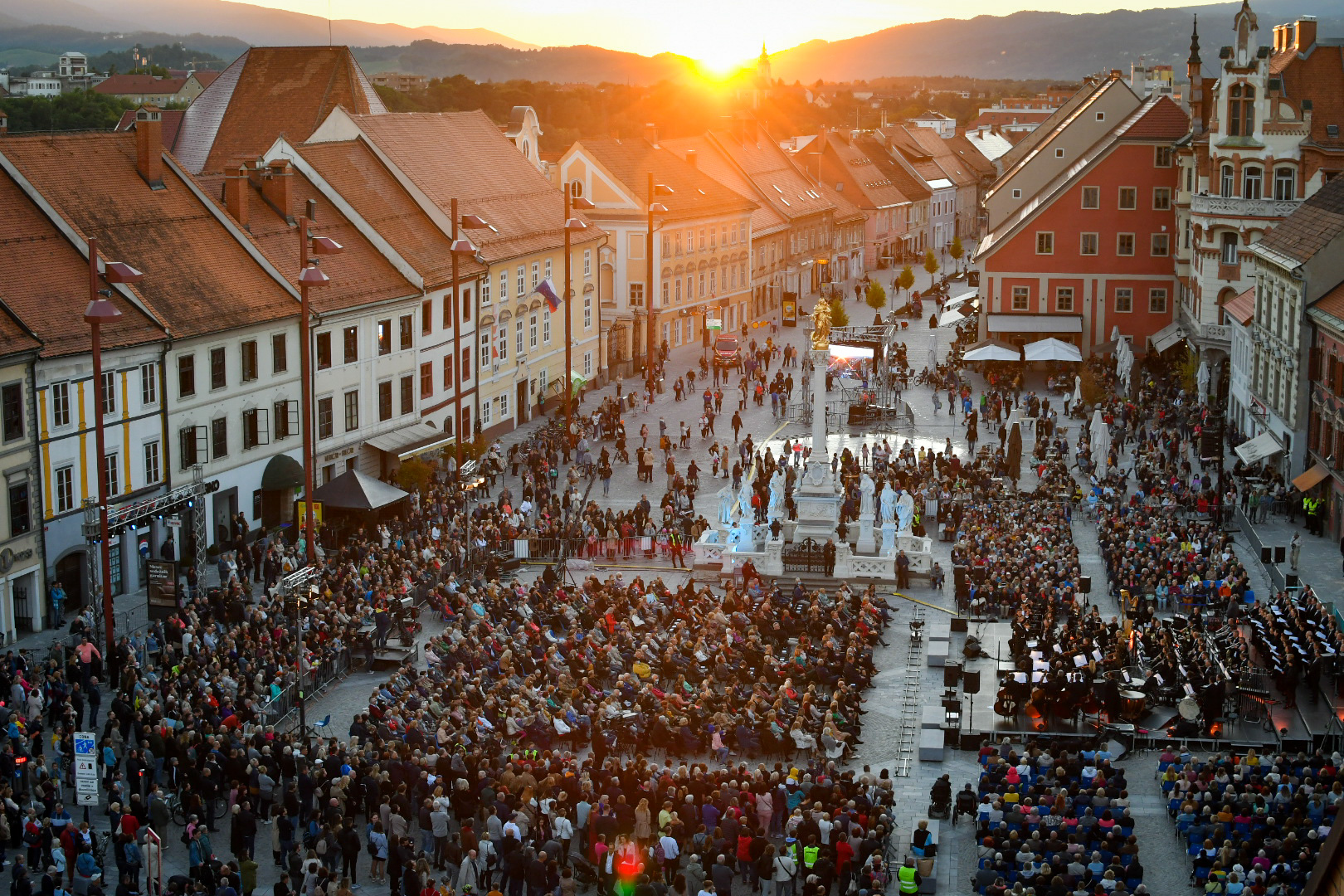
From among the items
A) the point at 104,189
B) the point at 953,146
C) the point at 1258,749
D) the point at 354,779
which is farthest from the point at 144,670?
the point at 953,146

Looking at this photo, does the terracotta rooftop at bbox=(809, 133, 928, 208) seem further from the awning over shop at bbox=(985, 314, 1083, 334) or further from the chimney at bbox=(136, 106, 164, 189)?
the chimney at bbox=(136, 106, 164, 189)

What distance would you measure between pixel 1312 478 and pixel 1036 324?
108ft

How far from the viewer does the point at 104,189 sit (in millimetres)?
47500

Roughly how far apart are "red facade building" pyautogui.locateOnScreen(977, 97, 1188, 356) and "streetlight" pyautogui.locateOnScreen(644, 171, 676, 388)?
1586cm

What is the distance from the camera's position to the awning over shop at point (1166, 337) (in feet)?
249

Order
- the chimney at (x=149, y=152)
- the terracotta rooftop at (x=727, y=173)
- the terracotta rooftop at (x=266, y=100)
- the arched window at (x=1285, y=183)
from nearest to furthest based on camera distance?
the chimney at (x=149, y=152), the arched window at (x=1285, y=183), the terracotta rooftop at (x=266, y=100), the terracotta rooftop at (x=727, y=173)

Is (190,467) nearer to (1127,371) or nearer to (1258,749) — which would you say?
(1258,749)

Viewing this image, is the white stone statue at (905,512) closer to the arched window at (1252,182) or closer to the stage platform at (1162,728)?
the stage platform at (1162,728)

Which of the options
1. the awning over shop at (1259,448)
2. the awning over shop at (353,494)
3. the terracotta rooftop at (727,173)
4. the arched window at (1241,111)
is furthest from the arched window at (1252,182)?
the awning over shop at (353,494)

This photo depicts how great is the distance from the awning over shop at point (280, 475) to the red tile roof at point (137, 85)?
457 feet

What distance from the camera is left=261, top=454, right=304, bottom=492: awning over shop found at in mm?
49219

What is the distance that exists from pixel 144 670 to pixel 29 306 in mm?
11678

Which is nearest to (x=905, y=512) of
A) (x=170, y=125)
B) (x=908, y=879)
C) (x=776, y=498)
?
(x=776, y=498)

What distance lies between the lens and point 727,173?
101 metres
